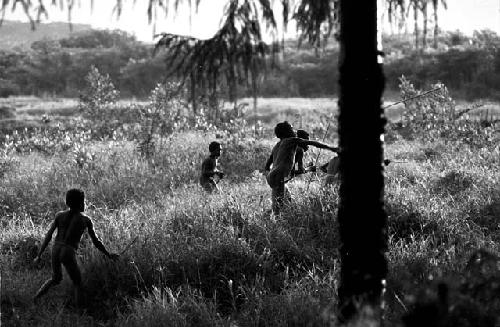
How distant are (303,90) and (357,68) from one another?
46.9 m

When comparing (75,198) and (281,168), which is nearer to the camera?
(75,198)

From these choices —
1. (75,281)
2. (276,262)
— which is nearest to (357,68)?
(276,262)

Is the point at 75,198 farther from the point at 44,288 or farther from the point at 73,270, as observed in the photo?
the point at 44,288

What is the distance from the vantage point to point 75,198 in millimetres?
5484

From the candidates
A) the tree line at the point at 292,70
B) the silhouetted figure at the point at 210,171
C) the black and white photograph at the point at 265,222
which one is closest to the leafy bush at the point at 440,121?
the black and white photograph at the point at 265,222

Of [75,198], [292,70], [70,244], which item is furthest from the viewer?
[292,70]

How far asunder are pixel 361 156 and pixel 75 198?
3.11 metres

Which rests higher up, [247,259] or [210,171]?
[210,171]

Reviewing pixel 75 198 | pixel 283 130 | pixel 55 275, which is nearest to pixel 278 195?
pixel 283 130

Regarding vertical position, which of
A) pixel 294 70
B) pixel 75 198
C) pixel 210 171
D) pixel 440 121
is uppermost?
pixel 294 70

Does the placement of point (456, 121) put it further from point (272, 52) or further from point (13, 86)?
point (13, 86)

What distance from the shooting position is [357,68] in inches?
142

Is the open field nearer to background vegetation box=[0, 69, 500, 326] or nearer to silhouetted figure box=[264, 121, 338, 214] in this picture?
background vegetation box=[0, 69, 500, 326]

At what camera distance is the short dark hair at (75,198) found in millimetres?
5430
